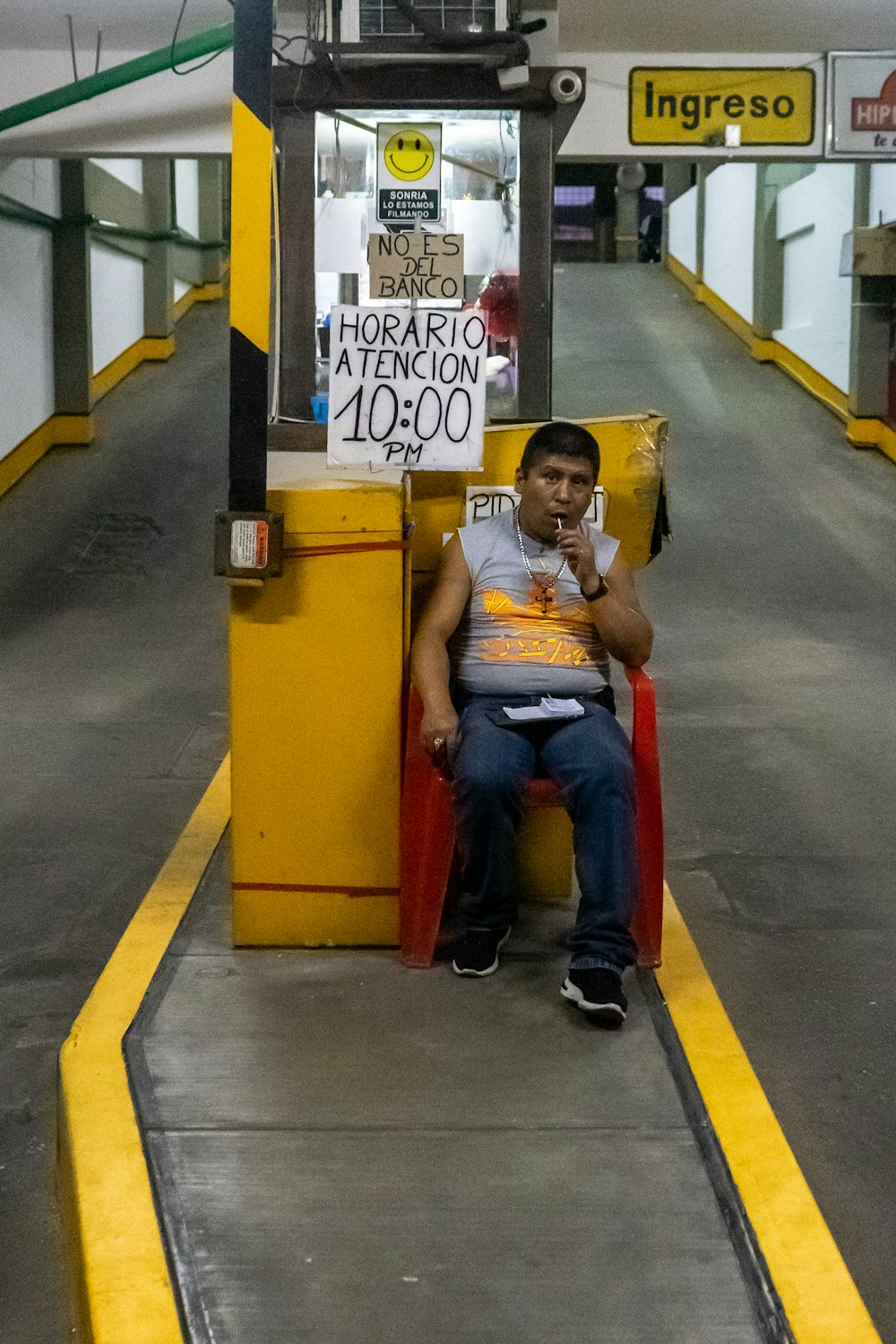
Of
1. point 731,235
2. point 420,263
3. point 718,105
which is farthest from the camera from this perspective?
point 731,235

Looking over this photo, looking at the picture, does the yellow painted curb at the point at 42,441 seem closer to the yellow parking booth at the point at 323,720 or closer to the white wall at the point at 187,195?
the white wall at the point at 187,195

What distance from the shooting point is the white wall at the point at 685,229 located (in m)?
18.4

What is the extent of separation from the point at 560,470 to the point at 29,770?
309 cm

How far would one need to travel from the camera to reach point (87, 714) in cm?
657

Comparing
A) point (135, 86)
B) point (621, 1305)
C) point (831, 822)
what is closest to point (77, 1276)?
point (621, 1305)

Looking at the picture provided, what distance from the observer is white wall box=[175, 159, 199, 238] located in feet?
52.0

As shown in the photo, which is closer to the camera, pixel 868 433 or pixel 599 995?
pixel 599 995

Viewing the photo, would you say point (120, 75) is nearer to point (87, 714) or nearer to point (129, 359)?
point (87, 714)

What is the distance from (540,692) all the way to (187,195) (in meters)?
14.5

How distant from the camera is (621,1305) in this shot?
214cm

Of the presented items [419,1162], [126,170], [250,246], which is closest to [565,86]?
[250,246]

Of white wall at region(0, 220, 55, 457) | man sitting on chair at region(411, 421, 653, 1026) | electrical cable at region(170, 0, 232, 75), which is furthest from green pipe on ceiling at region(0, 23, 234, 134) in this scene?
man sitting on chair at region(411, 421, 653, 1026)

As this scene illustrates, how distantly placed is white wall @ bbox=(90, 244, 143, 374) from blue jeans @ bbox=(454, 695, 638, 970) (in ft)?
35.4

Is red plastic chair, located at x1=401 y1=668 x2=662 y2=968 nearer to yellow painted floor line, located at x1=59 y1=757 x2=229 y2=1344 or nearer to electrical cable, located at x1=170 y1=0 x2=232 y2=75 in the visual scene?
yellow painted floor line, located at x1=59 y1=757 x2=229 y2=1344
